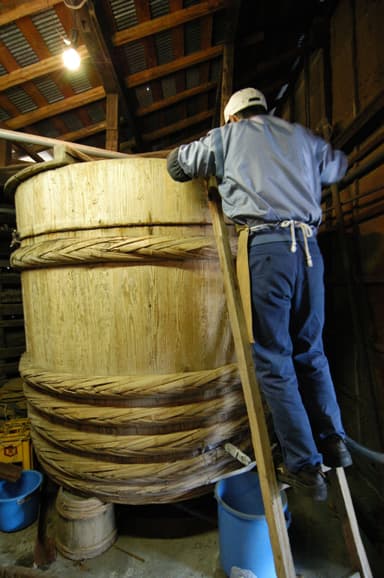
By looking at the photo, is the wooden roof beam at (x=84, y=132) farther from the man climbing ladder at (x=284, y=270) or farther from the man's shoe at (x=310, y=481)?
the man's shoe at (x=310, y=481)

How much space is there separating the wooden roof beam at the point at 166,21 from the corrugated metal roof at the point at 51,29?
49cm

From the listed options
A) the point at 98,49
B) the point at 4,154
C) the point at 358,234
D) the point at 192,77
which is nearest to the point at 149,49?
the point at 98,49

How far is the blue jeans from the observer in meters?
1.36

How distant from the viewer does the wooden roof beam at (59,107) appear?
3635 millimetres

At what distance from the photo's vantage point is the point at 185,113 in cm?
465

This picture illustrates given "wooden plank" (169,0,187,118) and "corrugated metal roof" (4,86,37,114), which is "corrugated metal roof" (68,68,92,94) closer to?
"corrugated metal roof" (4,86,37,114)

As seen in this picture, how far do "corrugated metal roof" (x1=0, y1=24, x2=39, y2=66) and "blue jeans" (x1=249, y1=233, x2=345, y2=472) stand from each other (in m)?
2.87

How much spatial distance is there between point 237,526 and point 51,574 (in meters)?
1.23

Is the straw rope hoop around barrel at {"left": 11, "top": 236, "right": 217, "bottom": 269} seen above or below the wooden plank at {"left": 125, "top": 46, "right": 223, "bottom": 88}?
below

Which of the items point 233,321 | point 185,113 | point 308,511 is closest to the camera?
point 233,321

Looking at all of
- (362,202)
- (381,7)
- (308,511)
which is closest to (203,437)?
(308,511)

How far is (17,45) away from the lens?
2.75m

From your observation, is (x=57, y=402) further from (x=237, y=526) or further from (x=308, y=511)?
(x=308, y=511)

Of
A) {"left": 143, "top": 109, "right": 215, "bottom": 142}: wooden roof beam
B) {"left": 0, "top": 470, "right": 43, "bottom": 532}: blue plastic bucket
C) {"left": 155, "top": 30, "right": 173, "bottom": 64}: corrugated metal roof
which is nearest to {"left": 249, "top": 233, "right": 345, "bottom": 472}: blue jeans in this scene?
{"left": 0, "top": 470, "right": 43, "bottom": 532}: blue plastic bucket
